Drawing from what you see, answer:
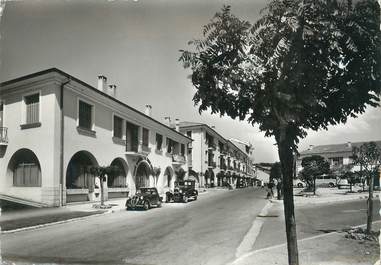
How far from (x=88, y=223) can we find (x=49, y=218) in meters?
1.96

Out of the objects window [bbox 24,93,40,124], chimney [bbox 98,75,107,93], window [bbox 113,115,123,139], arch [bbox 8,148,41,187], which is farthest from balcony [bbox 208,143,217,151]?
window [bbox 24,93,40,124]

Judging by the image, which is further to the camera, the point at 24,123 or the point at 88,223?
the point at 24,123

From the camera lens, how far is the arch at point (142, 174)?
31.5 m

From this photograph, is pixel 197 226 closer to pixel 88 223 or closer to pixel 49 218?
pixel 88 223

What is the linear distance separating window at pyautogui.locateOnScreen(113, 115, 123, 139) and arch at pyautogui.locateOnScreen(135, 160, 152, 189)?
3.74 m

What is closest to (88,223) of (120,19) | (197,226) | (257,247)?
(197,226)

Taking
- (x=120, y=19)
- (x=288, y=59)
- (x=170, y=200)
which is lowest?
(x=170, y=200)

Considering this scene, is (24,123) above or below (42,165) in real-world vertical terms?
above

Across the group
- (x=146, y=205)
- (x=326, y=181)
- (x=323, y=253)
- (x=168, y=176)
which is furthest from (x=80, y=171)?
(x=326, y=181)

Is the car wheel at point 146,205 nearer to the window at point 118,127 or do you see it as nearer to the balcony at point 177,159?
the window at point 118,127

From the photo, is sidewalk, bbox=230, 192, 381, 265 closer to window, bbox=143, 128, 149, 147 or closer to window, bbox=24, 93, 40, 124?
window, bbox=24, 93, 40, 124

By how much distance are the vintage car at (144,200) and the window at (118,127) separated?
7.01m

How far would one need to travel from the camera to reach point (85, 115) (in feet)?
76.2

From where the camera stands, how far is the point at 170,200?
26766 mm
